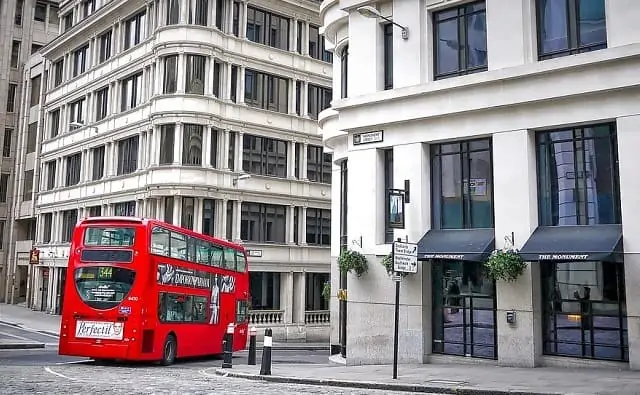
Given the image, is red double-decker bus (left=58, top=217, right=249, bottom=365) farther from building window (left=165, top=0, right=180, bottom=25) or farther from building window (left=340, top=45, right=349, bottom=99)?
building window (left=165, top=0, right=180, bottom=25)

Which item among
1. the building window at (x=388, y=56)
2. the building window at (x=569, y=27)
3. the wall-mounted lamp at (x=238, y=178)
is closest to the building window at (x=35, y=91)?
the wall-mounted lamp at (x=238, y=178)

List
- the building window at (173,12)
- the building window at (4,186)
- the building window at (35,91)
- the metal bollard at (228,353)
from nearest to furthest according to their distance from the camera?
the metal bollard at (228,353)
the building window at (173,12)
the building window at (35,91)
the building window at (4,186)

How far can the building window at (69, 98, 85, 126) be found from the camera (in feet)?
152

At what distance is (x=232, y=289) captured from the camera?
24.7 m

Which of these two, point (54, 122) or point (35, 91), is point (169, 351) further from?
point (35, 91)

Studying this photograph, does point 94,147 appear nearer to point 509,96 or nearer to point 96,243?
point 96,243

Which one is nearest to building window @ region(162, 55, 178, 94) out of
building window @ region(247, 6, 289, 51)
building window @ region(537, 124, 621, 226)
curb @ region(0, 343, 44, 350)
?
building window @ region(247, 6, 289, 51)

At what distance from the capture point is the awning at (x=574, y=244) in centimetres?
1506

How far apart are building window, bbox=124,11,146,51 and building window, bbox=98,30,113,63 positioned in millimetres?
2087

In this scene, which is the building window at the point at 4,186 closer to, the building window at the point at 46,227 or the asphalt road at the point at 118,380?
the building window at the point at 46,227

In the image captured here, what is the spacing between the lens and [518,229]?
662 inches

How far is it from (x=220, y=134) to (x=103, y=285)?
18.5 meters

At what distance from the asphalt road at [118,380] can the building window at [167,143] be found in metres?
14.6

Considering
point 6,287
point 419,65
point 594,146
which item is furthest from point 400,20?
point 6,287
